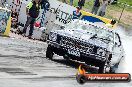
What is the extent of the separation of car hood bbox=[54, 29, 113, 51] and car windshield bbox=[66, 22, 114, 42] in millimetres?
285

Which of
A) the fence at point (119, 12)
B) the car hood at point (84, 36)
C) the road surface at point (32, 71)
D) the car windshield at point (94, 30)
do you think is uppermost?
the car windshield at point (94, 30)

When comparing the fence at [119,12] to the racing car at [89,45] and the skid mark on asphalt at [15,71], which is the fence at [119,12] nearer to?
the racing car at [89,45]

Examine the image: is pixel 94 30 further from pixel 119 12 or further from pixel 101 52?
pixel 119 12

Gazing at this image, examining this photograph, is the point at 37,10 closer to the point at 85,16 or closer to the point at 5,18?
the point at 5,18

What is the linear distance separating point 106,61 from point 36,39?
791 cm

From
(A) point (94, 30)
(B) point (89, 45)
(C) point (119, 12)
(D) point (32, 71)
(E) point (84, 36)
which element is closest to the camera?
(D) point (32, 71)

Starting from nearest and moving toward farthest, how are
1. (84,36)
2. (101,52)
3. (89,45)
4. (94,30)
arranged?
1. (101,52)
2. (89,45)
3. (84,36)
4. (94,30)

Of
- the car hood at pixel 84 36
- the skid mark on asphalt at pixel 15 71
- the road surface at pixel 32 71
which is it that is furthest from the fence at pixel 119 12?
the skid mark on asphalt at pixel 15 71

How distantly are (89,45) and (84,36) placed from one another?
606 mm

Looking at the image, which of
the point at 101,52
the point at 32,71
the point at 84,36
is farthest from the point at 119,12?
the point at 32,71

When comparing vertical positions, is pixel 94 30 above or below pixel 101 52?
above

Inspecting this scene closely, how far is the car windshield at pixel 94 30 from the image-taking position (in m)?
14.8

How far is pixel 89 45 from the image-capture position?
13.8 metres

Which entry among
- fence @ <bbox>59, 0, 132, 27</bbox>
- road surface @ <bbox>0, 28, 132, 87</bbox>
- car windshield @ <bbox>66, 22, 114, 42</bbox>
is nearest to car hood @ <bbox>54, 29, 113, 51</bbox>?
car windshield @ <bbox>66, 22, 114, 42</bbox>
